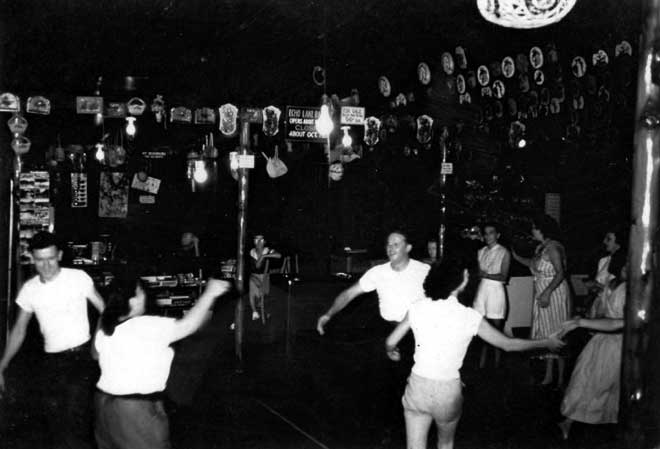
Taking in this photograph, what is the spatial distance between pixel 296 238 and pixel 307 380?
22.6 feet

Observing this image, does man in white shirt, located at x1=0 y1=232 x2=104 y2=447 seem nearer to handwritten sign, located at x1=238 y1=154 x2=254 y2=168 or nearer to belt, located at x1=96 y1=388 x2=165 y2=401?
belt, located at x1=96 y1=388 x2=165 y2=401

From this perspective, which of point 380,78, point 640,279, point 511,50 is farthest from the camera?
point 380,78

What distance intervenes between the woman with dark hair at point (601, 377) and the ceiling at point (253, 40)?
4.12m

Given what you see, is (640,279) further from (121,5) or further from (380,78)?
(380,78)

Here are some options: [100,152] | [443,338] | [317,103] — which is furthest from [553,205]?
[443,338]

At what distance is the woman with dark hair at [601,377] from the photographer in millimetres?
5977

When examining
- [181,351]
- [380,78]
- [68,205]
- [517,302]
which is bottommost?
[181,351]

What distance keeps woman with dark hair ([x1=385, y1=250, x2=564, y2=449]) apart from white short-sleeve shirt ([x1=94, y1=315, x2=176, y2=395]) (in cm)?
158

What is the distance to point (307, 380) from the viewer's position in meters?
8.45

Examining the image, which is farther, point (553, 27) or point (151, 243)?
point (151, 243)

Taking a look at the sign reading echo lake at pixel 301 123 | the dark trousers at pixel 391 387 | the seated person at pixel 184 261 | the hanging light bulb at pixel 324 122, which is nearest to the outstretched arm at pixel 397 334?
the dark trousers at pixel 391 387

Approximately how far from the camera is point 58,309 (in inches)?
199

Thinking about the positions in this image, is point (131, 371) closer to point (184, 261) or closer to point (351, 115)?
point (351, 115)

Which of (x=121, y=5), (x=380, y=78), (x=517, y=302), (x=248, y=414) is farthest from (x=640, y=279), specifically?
(x=380, y=78)
